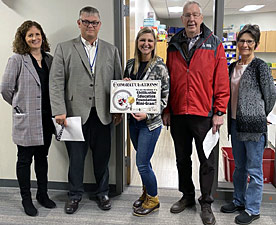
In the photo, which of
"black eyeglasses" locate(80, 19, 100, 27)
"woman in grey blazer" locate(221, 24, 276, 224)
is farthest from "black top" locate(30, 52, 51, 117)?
"woman in grey blazer" locate(221, 24, 276, 224)

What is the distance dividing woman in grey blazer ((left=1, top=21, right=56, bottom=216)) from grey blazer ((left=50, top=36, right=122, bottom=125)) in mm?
115

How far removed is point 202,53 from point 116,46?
74 centimetres

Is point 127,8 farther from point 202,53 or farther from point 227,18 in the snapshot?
point 227,18

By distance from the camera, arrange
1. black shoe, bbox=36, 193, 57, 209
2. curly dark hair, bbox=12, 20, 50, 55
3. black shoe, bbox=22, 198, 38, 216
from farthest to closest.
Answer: black shoe, bbox=36, 193, 57, 209 < black shoe, bbox=22, 198, 38, 216 < curly dark hair, bbox=12, 20, 50, 55

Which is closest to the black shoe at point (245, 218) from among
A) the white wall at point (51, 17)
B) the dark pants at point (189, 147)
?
the dark pants at point (189, 147)

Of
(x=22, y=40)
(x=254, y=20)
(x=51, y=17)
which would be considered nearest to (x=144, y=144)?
(x=22, y=40)

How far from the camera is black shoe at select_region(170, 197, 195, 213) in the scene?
7.41 ft

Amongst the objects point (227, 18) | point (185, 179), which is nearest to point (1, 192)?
point (185, 179)

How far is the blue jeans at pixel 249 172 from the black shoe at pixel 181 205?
341 millimetres

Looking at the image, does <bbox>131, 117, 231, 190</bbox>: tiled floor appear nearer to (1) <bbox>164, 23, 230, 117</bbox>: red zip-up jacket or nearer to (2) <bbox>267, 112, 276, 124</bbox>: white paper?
(2) <bbox>267, 112, 276, 124</bbox>: white paper

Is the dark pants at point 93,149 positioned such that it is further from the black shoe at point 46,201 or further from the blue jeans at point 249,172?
the blue jeans at point 249,172

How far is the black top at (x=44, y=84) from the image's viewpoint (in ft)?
6.99

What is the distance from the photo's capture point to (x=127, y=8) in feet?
8.13

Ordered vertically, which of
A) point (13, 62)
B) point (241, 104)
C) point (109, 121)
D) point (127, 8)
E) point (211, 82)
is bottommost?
point (109, 121)
